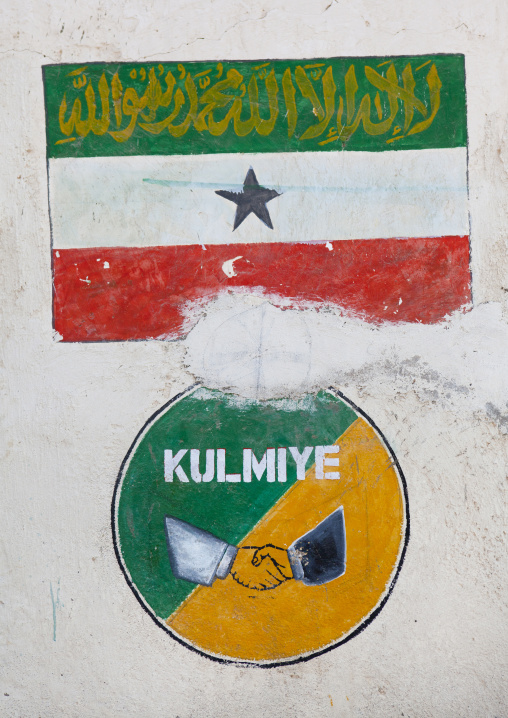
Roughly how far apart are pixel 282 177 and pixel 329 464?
4.47 feet

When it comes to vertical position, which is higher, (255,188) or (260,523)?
(255,188)

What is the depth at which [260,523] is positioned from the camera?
261cm

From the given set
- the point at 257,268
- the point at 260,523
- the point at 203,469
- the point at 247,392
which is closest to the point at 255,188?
the point at 257,268

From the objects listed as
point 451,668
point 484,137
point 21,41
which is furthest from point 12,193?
point 451,668

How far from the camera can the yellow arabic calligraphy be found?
8.56 ft

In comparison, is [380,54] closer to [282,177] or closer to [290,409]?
[282,177]

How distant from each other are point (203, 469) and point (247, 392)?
16.4 inches

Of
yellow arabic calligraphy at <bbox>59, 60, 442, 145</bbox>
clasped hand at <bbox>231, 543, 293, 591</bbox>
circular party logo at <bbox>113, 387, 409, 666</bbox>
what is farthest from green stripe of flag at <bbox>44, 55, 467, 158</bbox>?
clasped hand at <bbox>231, 543, 293, 591</bbox>

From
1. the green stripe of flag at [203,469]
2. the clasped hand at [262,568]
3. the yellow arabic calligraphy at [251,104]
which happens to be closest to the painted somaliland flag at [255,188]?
the yellow arabic calligraphy at [251,104]

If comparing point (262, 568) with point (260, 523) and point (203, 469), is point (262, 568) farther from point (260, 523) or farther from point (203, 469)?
point (203, 469)

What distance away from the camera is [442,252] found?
8.59 ft

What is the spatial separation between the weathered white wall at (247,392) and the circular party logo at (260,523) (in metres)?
0.08

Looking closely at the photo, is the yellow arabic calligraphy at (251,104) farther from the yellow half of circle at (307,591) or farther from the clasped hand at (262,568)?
the clasped hand at (262,568)

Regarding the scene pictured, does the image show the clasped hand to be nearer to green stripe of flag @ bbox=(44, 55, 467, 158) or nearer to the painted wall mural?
the painted wall mural
